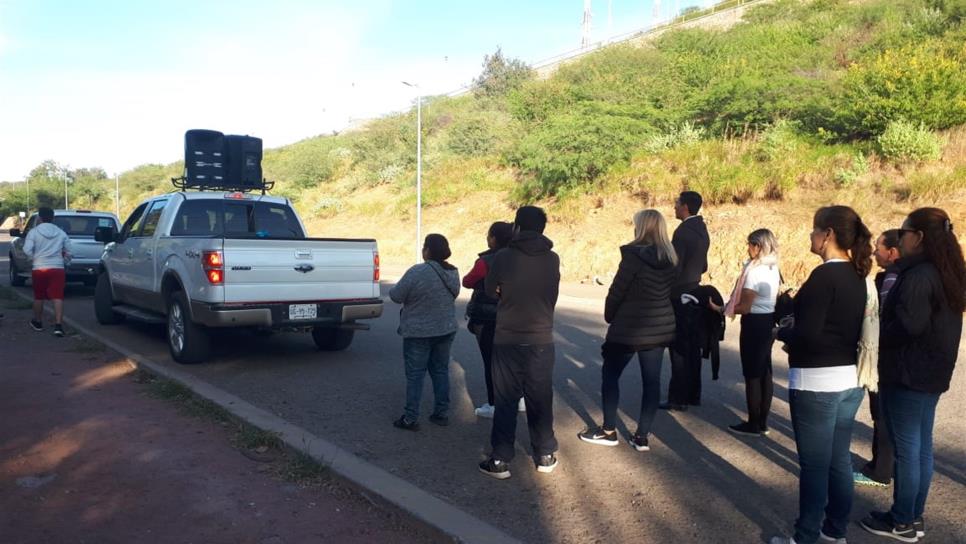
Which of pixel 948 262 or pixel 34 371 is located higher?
pixel 948 262

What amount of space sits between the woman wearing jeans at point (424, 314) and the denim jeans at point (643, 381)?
4.29ft

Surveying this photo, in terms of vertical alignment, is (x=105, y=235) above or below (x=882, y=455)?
above

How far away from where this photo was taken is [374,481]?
4.70 m

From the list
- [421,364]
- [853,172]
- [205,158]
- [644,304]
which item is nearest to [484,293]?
[421,364]

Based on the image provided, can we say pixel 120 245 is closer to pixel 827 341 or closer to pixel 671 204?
pixel 827 341

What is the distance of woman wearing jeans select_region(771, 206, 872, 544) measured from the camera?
3623 mm

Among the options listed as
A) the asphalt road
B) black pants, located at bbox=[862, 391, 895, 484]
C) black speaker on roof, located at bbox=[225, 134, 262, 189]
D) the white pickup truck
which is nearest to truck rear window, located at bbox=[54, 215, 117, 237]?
black speaker on roof, located at bbox=[225, 134, 262, 189]

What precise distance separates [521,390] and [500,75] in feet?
166

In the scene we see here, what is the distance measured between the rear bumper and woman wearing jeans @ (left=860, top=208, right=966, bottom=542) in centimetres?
583

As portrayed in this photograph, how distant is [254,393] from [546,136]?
18.8 meters

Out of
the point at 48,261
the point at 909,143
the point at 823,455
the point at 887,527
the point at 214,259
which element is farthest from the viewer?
the point at 909,143

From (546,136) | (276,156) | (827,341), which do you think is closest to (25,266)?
(546,136)

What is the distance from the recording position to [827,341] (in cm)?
363

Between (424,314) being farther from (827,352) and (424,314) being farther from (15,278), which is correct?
(15,278)
